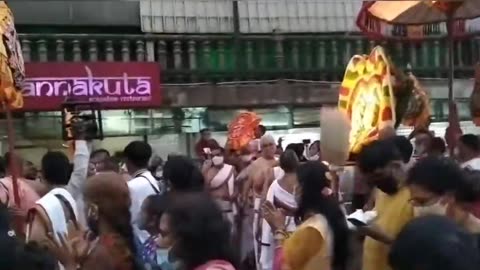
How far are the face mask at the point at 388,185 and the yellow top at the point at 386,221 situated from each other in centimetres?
3

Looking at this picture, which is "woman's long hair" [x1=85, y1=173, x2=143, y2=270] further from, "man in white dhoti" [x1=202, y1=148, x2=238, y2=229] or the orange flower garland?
the orange flower garland

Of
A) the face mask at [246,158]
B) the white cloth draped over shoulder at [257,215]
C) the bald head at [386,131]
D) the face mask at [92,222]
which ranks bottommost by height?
the white cloth draped over shoulder at [257,215]

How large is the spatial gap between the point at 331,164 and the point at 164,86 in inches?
328

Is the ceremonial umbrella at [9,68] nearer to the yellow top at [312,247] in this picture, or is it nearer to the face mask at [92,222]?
the face mask at [92,222]

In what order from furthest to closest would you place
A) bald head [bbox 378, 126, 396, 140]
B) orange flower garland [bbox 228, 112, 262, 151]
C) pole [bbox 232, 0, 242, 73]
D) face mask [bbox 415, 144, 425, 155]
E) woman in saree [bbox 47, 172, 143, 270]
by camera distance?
pole [bbox 232, 0, 242, 73] < orange flower garland [bbox 228, 112, 262, 151] < face mask [bbox 415, 144, 425, 155] < bald head [bbox 378, 126, 396, 140] < woman in saree [bbox 47, 172, 143, 270]

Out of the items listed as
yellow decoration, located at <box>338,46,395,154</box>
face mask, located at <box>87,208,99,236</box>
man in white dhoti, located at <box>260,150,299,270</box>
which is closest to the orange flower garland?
man in white dhoti, located at <box>260,150,299,270</box>

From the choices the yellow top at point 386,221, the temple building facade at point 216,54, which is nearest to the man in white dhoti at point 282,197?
the yellow top at point 386,221

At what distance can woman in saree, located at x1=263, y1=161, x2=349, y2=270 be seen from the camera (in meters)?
4.75

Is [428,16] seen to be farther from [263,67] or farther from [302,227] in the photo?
[263,67]

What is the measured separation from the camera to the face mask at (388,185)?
4984 millimetres

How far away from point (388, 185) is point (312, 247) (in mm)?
552

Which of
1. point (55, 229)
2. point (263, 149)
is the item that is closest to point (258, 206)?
point (263, 149)

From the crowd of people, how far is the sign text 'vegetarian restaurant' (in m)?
5.34

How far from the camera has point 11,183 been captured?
6.83m
